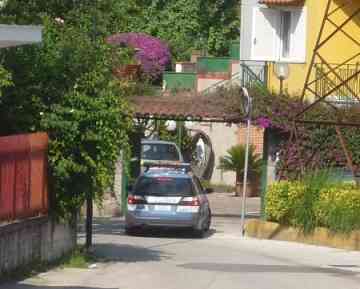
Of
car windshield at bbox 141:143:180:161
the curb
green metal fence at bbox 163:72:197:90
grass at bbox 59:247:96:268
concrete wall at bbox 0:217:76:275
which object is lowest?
the curb

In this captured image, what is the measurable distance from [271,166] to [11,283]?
18.6 meters

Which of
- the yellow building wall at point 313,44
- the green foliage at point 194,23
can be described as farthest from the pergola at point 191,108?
the green foliage at point 194,23

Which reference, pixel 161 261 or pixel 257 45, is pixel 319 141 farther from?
pixel 161 261

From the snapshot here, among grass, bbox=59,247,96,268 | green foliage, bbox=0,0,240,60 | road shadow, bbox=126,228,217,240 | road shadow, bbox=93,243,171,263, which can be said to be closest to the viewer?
grass, bbox=59,247,96,268

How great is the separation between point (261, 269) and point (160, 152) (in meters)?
25.5

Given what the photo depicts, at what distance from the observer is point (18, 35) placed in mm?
14914

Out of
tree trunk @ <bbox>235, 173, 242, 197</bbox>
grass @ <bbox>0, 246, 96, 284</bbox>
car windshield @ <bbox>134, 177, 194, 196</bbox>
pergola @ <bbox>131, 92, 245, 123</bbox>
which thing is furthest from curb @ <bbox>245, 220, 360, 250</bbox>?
tree trunk @ <bbox>235, 173, 242, 197</bbox>

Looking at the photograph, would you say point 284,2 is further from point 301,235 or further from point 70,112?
point 70,112

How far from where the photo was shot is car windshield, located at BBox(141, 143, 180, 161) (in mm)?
45062

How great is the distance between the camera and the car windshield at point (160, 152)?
1774 inches

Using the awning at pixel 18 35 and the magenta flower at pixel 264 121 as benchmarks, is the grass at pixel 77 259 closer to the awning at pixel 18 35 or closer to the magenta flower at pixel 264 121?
the awning at pixel 18 35

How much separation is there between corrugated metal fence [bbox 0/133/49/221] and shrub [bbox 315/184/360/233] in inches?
379

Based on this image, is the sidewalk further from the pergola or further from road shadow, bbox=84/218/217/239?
road shadow, bbox=84/218/217/239

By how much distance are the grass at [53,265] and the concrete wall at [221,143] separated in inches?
1121
